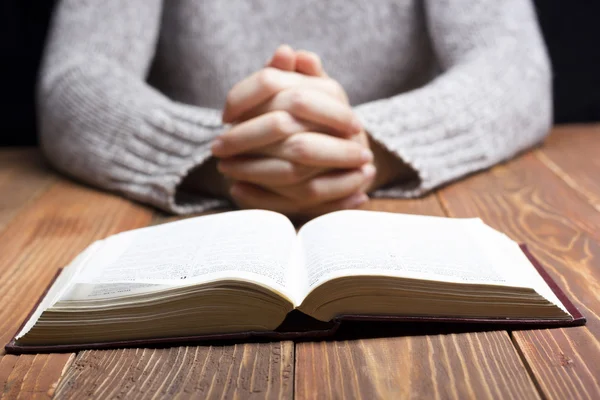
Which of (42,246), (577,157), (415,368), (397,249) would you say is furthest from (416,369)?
(577,157)

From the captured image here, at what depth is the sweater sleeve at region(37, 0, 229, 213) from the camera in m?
0.87

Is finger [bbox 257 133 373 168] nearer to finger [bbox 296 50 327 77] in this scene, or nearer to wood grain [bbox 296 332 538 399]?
finger [bbox 296 50 327 77]

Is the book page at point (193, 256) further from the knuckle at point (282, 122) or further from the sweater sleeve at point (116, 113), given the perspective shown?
the sweater sleeve at point (116, 113)

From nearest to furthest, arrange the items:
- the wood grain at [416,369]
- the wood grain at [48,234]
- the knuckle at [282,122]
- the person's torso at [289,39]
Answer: the wood grain at [416,369]
the wood grain at [48,234]
the knuckle at [282,122]
the person's torso at [289,39]

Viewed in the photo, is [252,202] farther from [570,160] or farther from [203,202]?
[570,160]

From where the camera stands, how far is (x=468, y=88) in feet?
3.10

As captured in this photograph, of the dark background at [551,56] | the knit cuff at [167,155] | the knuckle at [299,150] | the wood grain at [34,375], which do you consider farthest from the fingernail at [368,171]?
the dark background at [551,56]

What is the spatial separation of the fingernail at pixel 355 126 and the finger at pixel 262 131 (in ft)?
0.20

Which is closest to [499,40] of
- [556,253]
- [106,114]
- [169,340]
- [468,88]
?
[468,88]

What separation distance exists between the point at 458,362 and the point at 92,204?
64cm

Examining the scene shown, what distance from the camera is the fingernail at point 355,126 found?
2.54 feet

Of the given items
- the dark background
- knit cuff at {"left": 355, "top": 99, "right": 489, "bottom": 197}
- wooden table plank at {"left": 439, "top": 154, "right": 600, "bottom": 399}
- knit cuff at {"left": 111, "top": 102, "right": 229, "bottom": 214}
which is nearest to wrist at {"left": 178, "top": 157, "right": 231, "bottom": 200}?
knit cuff at {"left": 111, "top": 102, "right": 229, "bottom": 214}

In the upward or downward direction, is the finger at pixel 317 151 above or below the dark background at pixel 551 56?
above

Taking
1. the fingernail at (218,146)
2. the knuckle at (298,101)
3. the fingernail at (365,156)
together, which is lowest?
the fingernail at (365,156)
